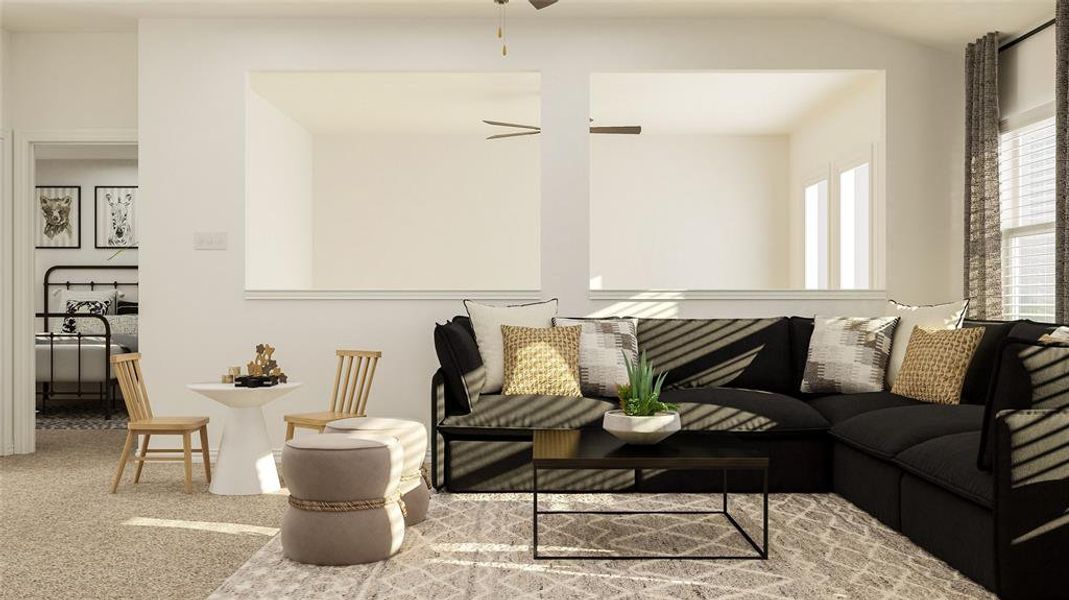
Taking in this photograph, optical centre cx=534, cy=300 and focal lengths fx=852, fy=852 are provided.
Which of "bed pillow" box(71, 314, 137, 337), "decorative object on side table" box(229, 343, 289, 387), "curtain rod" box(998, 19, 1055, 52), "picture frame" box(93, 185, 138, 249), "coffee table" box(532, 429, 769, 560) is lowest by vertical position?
"coffee table" box(532, 429, 769, 560)

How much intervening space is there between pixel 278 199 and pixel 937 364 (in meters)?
6.09

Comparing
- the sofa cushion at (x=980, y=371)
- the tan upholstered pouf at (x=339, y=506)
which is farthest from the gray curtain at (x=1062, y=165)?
the tan upholstered pouf at (x=339, y=506)

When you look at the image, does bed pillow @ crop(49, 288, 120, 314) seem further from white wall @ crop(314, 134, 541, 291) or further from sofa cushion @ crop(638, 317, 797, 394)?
sofa cushion @ crop(638, 317, 797, 394)

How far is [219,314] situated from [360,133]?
4.71m

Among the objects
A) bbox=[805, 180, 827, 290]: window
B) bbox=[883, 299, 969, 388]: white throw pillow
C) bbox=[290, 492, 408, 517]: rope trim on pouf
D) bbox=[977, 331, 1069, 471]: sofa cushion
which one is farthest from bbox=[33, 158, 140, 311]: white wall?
bbox=[977, 331, 1069, 471]: sofa cushion

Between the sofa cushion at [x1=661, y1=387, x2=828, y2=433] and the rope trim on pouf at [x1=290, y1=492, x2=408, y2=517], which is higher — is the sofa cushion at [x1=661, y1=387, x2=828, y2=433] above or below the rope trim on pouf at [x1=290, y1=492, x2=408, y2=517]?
above

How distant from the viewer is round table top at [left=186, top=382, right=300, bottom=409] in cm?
438

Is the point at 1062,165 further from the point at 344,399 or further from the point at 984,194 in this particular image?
the point at 344,399

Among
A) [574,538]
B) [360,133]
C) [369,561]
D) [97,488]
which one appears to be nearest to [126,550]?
[369,561]

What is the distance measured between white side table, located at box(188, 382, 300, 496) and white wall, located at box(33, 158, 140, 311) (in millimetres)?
5647

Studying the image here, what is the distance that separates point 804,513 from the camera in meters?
3.93

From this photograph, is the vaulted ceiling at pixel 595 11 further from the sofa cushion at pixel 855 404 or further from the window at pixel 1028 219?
the sofa cushion at pixel 855 404

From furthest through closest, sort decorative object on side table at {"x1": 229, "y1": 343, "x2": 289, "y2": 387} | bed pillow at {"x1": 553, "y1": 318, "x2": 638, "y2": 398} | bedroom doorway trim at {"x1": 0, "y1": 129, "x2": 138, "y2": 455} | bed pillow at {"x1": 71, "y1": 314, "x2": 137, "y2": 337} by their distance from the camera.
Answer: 1. bed pillow at {"x1": 71, "y1": 314, "x2": 137, "y2": 337}
2. bedroom doorway trim at {"x1": 0, "y1": 129, "x2": 138, "y2": 455}
3. bed pillow at {"x1": 553, "y1": 318, "x2": 638, "y2": 398}
4. decorative object on side table at {"x1": 229, "y1": 343, "x2": 289, "y2": 387}

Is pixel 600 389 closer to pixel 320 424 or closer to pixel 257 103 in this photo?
pixel 320 424
